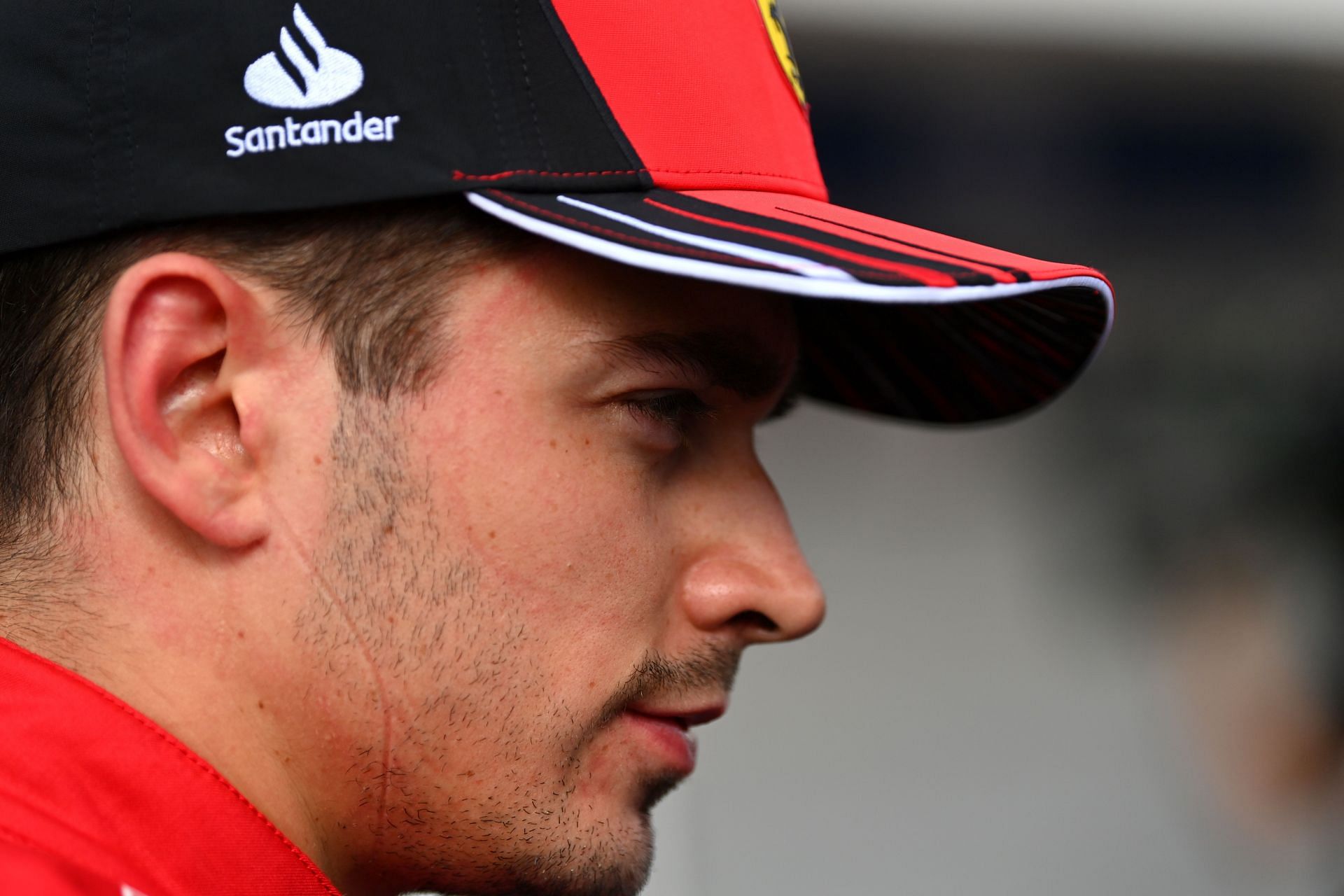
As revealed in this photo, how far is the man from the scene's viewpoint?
113cm

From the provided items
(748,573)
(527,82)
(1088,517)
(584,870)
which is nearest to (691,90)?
(527,82)

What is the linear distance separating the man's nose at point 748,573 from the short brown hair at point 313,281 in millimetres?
356

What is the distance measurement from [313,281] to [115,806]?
0.48 meters

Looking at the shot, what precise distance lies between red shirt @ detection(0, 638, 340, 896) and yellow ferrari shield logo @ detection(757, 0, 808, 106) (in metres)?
0.93

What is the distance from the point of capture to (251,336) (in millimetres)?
1188

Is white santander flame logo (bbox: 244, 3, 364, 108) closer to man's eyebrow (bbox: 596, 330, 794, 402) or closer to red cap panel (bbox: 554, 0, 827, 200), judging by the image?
red cap panel (bbox: 554, 0, 827, 200)

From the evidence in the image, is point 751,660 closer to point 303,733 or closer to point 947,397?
point 947,397

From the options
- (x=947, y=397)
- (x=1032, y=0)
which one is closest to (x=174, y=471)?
(x=947, y=397)

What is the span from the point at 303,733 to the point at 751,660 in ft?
12.1

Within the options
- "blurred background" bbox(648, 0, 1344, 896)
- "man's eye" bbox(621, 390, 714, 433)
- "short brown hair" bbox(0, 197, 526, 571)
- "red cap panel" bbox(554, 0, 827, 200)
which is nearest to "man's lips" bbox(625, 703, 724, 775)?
"man's eye" bbox(621, 390, 714, 433)

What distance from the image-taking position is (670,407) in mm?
1291

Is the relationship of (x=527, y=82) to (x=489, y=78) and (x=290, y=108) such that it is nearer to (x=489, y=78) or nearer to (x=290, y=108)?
(x=489, y=78)

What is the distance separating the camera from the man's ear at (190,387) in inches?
44.7

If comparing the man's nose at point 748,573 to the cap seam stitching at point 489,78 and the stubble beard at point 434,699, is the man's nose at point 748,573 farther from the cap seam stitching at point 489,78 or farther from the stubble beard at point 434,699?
the cap seam stitching at point 489,78
